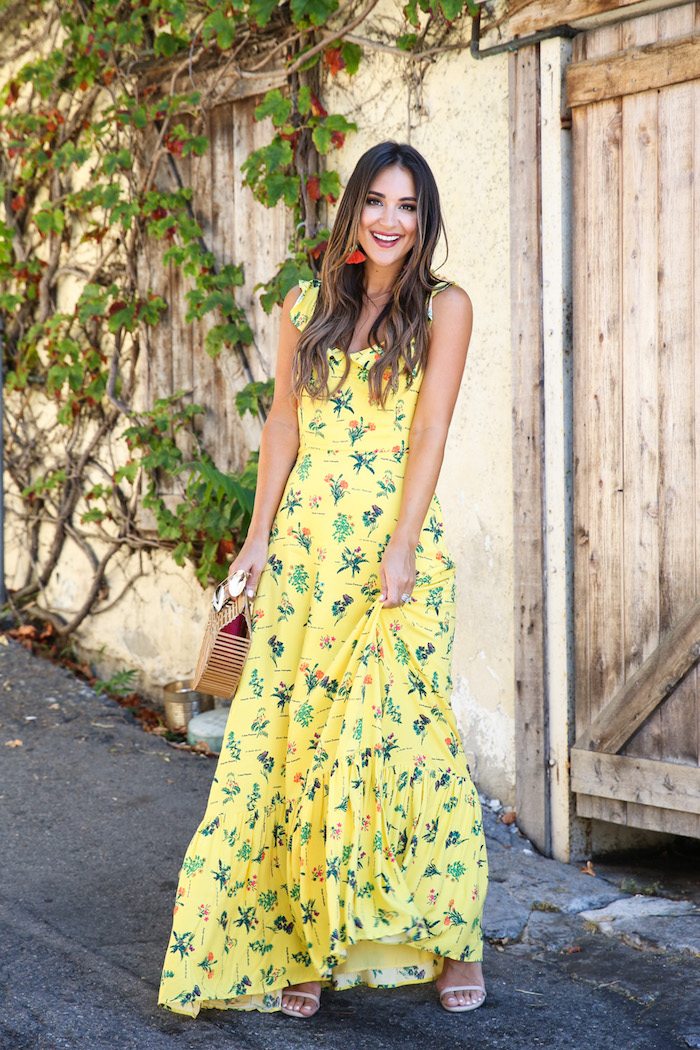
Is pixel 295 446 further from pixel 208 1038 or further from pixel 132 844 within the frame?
pixel 132 844

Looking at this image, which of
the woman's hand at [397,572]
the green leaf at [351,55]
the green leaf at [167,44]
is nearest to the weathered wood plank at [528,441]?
the green leaf at [351,55]

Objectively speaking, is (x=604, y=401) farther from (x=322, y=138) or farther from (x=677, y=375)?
(x=322, y=138)

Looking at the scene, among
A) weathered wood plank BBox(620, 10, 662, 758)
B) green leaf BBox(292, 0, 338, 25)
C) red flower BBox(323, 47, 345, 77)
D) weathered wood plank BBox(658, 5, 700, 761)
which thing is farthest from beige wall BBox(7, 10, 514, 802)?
weathered wood plank BBox(658, 5, 700, 761)

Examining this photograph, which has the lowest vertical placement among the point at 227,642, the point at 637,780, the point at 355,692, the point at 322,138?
the point at 637,780

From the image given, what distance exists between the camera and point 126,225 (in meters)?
5.40

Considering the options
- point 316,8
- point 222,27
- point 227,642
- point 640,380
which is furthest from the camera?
point 222,27

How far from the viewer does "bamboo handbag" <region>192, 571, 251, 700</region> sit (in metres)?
2.62

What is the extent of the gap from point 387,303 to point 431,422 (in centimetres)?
33

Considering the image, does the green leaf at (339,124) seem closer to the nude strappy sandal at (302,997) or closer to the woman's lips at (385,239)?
the woman's lips at (385,239)

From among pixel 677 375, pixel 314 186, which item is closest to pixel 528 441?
pixel 677 375

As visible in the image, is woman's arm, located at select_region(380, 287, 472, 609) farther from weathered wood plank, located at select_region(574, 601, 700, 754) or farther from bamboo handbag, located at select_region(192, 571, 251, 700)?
weathered wood plank, located at select_region(574, 601, 700, 754)

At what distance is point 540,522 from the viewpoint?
3678mm

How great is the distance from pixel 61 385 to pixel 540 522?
3248 mm

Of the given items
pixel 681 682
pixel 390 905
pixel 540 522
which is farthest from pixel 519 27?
pixel 390 905
